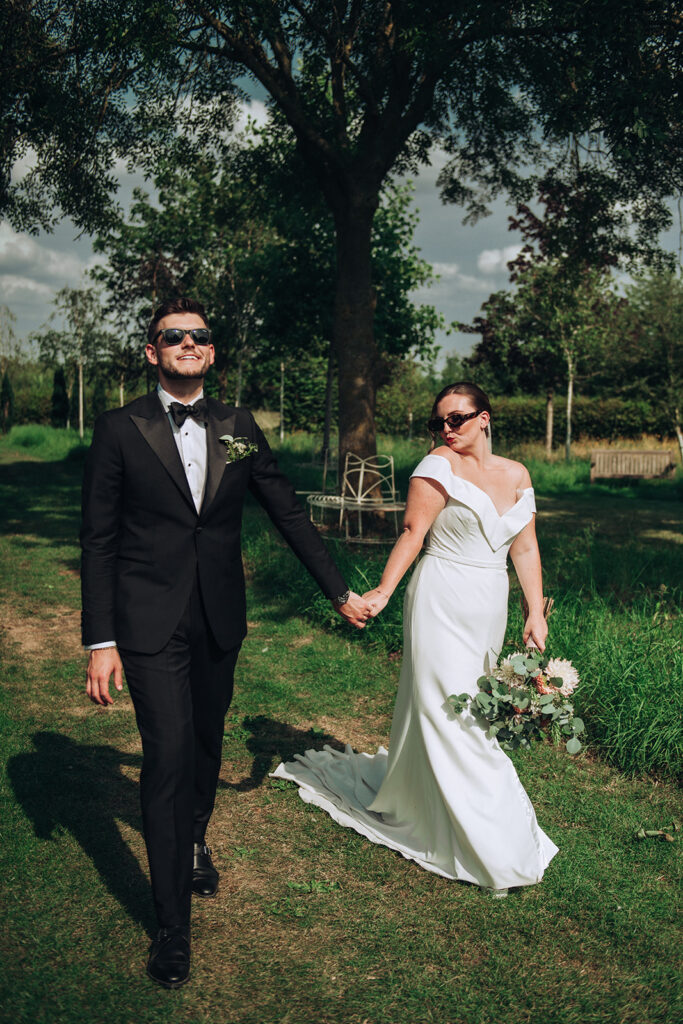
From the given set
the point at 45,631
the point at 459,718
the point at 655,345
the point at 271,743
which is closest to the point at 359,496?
the point at 45,631

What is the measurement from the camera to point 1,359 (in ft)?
105

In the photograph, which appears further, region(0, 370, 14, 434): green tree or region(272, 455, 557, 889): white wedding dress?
region(0, 370, 14, 434): green tree

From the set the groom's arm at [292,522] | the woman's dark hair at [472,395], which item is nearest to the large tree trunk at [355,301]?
the woman's dark hair at [472,395]

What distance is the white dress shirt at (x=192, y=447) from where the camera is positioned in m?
3.31

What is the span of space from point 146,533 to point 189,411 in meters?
0.49

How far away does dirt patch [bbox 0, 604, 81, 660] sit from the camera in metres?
7.51

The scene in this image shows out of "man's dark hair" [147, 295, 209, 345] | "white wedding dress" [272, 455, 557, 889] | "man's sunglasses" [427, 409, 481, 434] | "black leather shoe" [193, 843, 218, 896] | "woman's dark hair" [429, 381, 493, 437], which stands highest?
"man's dark hair" [147, 295, 209, 345]

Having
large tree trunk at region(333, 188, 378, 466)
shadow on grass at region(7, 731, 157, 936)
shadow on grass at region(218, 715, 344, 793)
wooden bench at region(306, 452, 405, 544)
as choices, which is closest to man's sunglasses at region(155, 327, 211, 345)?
shadow on grass at region(7, 731, 157, 936)

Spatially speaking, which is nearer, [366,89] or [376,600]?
[376,600]

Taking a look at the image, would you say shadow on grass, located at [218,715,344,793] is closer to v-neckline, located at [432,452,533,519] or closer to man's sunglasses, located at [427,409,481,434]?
v-neckline, located at [432,452,533,519]

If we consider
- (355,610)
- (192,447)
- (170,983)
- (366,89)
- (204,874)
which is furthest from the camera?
(366,89)

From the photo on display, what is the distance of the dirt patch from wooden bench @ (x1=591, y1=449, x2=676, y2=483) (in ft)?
47.9

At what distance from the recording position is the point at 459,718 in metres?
3.87

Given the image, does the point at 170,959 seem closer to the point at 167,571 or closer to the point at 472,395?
the point at 167,571
